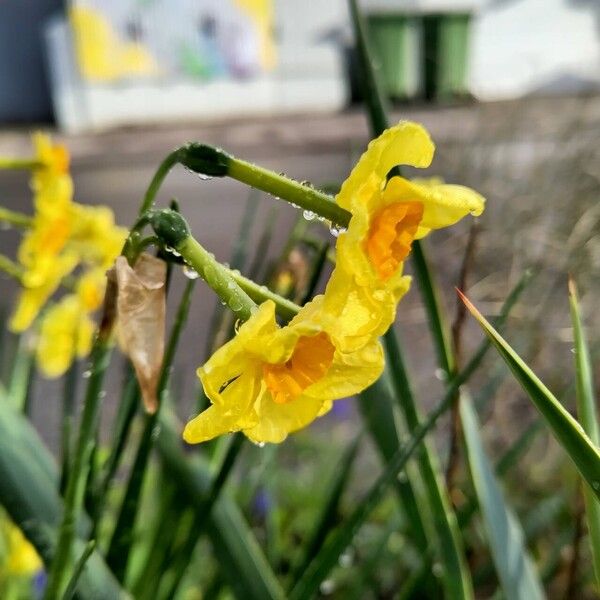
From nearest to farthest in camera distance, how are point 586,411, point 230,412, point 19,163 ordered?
point 230,412 < point 586,411 < point 19,163

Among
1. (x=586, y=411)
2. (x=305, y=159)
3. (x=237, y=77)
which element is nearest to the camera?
(x=586, y=411)

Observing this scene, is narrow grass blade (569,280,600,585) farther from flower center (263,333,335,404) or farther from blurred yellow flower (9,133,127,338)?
blurred yellow flower (9,133,127,338)

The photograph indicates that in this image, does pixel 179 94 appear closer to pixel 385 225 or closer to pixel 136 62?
pixel 136 62

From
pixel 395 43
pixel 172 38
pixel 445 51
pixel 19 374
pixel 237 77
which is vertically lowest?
pixel 237 77

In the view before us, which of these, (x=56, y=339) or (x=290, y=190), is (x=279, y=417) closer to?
(x=290, y=190)

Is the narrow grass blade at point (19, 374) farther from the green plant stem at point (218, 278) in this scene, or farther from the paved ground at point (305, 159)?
the green plant stem at point (218, 278)

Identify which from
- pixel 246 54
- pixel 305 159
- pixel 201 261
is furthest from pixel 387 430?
pixel 246 54

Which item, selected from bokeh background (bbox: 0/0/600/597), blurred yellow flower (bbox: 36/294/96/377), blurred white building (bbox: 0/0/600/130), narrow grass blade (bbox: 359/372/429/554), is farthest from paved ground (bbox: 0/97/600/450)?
blurred white building (bbox: 0/0/600/130)

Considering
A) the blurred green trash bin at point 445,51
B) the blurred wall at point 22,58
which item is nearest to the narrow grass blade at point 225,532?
the blurred green trash bin at point 445,51
